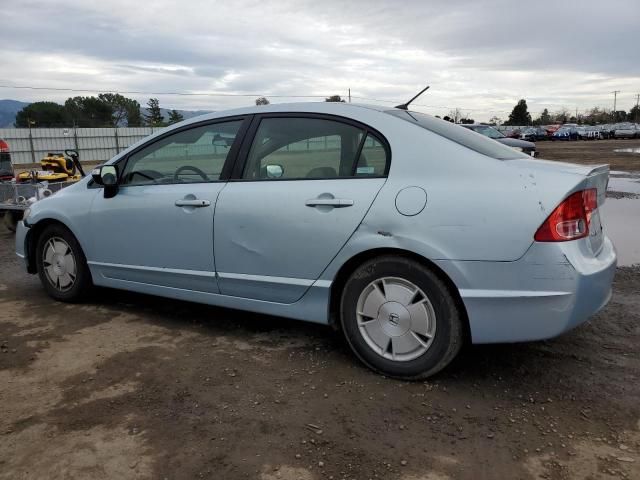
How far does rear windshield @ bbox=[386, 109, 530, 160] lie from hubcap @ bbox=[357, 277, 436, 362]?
0.88 metres

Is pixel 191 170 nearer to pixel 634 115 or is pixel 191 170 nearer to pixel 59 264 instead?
pixel 59 264

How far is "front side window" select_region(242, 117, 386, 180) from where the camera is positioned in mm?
3227

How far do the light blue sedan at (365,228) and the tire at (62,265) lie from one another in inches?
13.9

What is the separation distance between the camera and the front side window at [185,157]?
3758 mm

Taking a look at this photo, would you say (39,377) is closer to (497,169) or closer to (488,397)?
(488,397)

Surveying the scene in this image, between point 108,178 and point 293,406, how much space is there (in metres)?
2.31

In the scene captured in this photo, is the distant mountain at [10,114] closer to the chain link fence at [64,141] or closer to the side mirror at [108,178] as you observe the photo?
the chain link fence at [64,141]

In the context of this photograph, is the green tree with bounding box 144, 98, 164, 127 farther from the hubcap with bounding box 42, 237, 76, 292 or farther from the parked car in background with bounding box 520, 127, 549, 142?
the hubcap with bounding box 42, 237, 76, 292

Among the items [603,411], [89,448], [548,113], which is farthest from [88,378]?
[548,113]

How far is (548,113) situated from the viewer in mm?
100062

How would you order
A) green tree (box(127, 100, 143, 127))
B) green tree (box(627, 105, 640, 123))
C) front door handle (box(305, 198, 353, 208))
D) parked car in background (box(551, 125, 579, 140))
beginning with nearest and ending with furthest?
1. front door handle (box(305, 198, 353, 208))
2. parked car in background (box(551, 125, 579, 140))
3. green tree (box(127, 100, 143, 127))
4. green tree (box(627, 105, 640, 123))

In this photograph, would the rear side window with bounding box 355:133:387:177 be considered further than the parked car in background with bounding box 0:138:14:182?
No

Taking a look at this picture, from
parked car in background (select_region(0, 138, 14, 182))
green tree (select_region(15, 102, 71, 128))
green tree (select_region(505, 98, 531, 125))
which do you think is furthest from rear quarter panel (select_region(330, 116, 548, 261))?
green tree (select_region(505, 98, 531, 125))

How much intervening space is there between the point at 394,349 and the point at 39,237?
10.9ft
